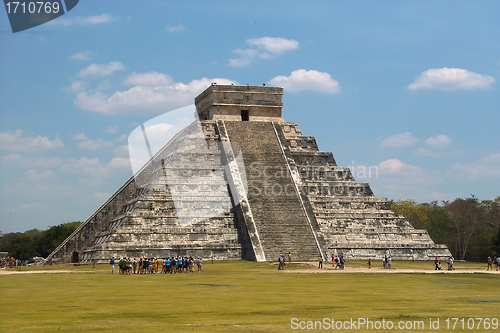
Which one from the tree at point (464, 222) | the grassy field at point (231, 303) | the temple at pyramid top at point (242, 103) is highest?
the temple at pyramid top at point (242, 103)

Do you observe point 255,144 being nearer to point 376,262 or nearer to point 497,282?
point 376,262

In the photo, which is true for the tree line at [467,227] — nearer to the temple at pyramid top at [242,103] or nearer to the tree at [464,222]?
the tree at [464,222]

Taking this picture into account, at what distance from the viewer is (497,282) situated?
18.6 metres

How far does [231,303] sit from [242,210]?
55.7 feet

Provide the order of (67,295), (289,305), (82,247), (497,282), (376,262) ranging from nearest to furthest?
(289,305), (67,295), (497,282), (376,262), (82,247)

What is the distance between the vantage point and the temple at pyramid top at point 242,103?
120 ft

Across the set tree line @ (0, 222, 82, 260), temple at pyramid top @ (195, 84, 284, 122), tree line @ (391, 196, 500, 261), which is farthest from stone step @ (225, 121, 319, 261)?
tree line @ (0, 222, 82, 260)

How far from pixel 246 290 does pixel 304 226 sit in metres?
14.2

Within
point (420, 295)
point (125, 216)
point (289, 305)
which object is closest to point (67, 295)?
point (289, 305)

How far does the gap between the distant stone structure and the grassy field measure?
8827mm

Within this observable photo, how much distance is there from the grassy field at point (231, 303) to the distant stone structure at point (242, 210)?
883cm

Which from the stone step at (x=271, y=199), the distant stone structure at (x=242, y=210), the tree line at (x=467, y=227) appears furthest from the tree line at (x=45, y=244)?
the tree line at (x=467, y=227)

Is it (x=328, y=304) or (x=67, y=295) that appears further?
(x=67, y=295)

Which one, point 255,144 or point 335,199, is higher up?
point 255,144
